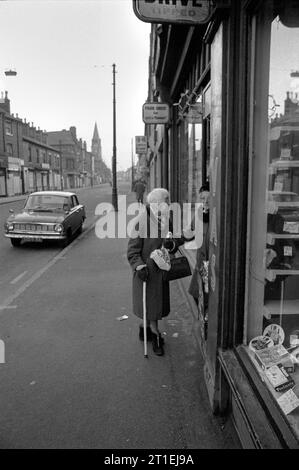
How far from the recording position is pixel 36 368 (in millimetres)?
3963

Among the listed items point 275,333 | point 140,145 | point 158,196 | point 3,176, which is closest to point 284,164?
point 275,333

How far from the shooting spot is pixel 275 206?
2.83m

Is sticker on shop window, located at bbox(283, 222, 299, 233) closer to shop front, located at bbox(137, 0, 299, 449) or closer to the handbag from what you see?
shop front, located at bbox(137, 0, 299, 449)

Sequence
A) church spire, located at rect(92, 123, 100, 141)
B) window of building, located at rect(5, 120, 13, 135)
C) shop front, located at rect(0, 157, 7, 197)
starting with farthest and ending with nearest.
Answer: church spire, located at rect(92, 123, 100, 141), window of building, located at rect(5, 120, 13, 135), shop front, located at rect(0, 157, 7, 197)

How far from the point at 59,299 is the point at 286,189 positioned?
4410 millimetres

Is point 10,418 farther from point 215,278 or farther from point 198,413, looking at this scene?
point 215,278

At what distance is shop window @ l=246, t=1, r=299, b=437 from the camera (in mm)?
2594

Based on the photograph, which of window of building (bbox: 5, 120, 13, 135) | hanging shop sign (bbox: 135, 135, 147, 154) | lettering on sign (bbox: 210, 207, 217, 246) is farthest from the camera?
window of building (bbox: 5, 120, 13, 135)

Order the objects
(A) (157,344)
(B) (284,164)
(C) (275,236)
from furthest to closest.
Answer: (A) (157,344) < (C) (275,236) < (B) (284,164)

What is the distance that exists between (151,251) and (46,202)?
852cm

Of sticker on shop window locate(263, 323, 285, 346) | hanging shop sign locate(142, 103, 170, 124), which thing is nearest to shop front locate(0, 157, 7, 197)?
hanging shop sign locate(142, 103, 170, 124)

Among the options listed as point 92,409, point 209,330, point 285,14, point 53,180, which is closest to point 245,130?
point 285,14

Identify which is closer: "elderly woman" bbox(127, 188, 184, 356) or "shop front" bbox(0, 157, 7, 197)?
"elderly woman" bbox(127, 188, 184, 356)

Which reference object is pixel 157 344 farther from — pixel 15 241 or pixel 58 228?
pixel 15 241
